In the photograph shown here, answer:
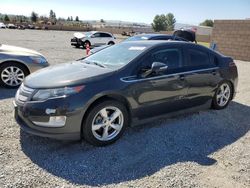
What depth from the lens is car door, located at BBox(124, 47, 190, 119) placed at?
441 cm

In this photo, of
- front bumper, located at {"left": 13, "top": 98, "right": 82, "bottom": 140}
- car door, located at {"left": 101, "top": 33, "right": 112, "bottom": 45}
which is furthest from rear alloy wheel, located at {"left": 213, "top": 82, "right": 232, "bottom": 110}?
car door, located at {"left": 101, "top": 33, "right": 112, "bottom": 45}

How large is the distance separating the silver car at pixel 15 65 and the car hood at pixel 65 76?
2.69m

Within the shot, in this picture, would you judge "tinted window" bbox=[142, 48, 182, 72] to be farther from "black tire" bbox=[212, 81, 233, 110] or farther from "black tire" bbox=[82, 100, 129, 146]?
"black tire" bbox=[212, 81, 233, 110]

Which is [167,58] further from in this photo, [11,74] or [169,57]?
[11,74]

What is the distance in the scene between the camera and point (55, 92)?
380 cm

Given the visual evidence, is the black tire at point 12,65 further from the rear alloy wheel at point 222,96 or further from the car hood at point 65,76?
the rear alloy wheel at point 222,96

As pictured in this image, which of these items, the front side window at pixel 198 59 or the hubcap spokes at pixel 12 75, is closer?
the front side window at pixel 198 59

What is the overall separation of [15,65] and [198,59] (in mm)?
4392

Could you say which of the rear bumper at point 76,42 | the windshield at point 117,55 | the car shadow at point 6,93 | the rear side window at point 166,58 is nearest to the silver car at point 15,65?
the car shadow at point 6,93

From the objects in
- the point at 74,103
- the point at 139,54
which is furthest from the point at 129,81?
the point at 74,103

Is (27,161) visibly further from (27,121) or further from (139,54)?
(139,54)

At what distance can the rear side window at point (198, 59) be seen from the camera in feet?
17.4

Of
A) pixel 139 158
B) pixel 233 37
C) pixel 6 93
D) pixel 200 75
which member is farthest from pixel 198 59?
pixel 233 37

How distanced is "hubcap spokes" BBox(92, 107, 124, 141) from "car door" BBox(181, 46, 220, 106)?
151cm
